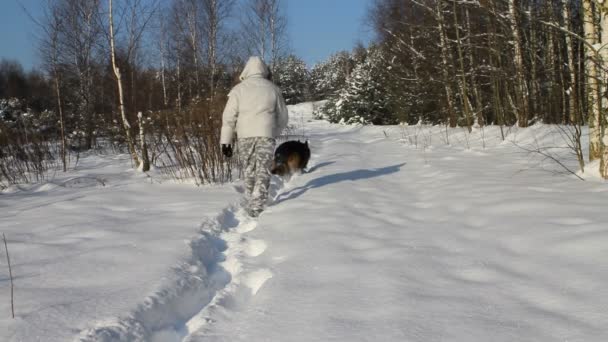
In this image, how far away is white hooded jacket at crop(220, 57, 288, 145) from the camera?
3.93 metres

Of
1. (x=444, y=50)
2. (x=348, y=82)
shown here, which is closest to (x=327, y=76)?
(x=348, y=82)

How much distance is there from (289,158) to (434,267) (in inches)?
146

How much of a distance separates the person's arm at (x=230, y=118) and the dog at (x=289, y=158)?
62.7 inches

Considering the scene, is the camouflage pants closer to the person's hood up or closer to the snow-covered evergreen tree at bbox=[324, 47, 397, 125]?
the person's hood up

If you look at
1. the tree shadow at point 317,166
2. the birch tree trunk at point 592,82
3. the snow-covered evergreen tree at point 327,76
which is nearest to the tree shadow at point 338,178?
the tree shadow at point 317,166

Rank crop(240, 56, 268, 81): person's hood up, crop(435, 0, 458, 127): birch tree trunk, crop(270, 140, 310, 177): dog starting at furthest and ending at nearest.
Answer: crop(435, 0, 458, 127): birch tree trunk, crop(270, 140, 310, 177): dog, crop(240, 56, 268, 81): person's hood up

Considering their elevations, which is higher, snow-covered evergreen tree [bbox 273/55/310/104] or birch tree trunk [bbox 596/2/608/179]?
snow-covered evergreen tree [bbox 273/55/310/104]

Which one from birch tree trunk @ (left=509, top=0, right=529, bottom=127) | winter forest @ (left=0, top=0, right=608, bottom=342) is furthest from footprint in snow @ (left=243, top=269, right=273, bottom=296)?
birch tree trunk @ (left=509, top=0, right=529, bottom=127)

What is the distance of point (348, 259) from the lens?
2441mm

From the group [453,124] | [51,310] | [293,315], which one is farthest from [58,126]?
[453,124]

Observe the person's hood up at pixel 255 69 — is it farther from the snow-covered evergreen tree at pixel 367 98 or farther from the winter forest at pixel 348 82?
the snow-covered evergreen tree at pixel 367 98

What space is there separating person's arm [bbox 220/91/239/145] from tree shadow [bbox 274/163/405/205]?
2.86ft

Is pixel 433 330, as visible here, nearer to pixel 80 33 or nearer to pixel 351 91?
pixel 80 33

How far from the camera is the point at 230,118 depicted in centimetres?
403
